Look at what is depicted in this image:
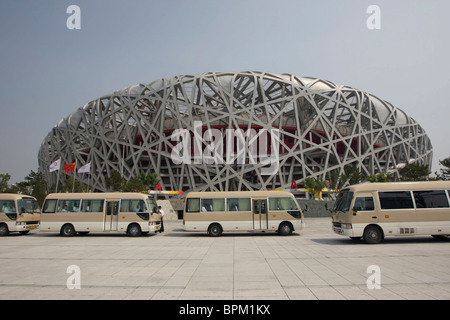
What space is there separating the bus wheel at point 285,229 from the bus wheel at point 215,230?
334 cm

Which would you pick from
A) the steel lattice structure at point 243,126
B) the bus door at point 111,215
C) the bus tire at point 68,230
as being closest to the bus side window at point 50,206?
the bus tire at point 68,230

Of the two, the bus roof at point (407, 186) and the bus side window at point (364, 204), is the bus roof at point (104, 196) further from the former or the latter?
the bus roof at point (407, 186)

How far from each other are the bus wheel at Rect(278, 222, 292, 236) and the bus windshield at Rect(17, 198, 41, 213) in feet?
50.5

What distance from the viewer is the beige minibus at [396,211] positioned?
13328 millimetres

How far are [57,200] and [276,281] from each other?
15.8 m

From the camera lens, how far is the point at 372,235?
13.3 meters

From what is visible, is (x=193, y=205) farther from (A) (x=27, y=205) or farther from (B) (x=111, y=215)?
(A) (x=27, y=205)

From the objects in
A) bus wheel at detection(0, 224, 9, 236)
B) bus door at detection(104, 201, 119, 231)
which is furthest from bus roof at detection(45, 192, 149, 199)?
bus wheel at detection(0, 224, 9, 236)

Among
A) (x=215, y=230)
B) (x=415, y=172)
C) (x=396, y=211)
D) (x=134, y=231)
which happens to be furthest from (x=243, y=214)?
(x=415, y=172)

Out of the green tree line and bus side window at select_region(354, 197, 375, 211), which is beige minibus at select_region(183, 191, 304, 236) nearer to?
bus side window at select_region(354, 197, 375, 211)

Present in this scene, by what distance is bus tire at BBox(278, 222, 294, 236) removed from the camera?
1723 cm

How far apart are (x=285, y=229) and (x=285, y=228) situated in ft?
0.18

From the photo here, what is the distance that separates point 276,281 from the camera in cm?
683
